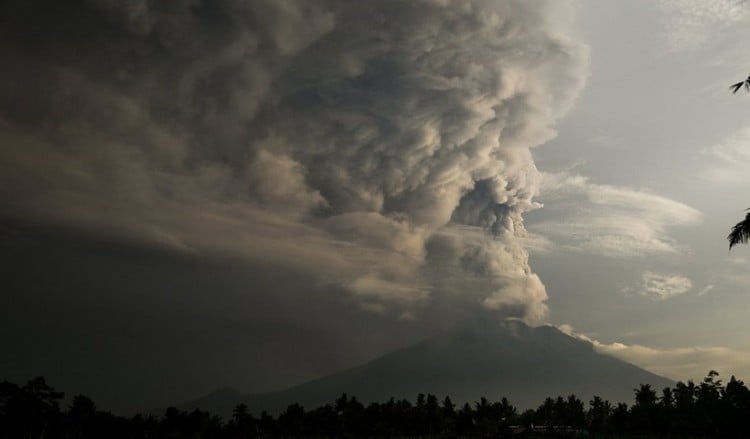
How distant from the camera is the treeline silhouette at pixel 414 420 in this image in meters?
111

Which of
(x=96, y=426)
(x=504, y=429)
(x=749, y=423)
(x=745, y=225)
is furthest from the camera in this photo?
(x=96, y=426)

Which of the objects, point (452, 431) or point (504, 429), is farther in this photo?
point (452, 431)

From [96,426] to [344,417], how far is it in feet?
191

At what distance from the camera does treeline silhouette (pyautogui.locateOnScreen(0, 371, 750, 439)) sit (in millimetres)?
111000

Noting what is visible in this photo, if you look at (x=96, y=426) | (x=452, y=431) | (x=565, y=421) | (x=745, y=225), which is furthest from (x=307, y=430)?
(x=745, y=225)

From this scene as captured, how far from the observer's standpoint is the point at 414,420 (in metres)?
139

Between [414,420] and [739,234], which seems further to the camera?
[414,420]

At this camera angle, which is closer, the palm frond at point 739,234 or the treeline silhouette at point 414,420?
the palm frond at point 739,234

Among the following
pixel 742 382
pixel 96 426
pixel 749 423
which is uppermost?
pixel 742 382

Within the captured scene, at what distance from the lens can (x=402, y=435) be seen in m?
136

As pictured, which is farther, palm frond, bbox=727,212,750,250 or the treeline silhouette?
the treeline silhouette

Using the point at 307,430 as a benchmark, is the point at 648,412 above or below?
above

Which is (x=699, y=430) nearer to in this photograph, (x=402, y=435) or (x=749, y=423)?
(x=749, y=423)

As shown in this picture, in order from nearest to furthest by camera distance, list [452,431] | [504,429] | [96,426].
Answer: [504,429]
[96,426]
[452,431]
